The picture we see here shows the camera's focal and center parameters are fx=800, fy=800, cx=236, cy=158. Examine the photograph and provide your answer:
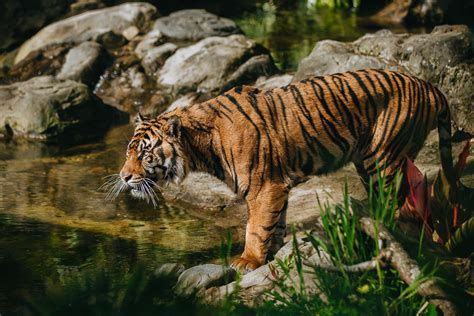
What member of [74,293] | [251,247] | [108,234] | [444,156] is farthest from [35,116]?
[74,293]

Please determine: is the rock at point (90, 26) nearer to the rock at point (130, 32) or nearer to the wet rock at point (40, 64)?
the rock at point (130, 32)

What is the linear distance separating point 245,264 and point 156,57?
22.0ft

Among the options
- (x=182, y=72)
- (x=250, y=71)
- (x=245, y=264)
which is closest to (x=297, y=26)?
(x=182, y=72)

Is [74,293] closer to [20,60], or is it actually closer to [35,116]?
[35,116]

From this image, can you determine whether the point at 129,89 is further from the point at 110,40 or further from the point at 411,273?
the point at 411,273

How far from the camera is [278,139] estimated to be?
6059mm

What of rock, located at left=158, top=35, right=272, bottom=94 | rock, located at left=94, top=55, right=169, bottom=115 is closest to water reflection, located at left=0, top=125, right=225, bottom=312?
rock, located at left=94, top=55, right=169, bottom=115

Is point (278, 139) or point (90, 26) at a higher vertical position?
point (278, 139)

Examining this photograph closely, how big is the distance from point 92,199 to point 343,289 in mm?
4705

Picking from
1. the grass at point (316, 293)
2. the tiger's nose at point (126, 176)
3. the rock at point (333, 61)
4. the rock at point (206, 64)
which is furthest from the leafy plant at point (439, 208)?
the rock at point (206, 64)

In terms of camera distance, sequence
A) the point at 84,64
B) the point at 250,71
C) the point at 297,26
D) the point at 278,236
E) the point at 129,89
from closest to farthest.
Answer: the point at 278,236 → the point at 250,71 → the point at 129,89 → the point at 84,64 → the point at 297,26

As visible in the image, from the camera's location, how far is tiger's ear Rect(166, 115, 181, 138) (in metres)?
5.93

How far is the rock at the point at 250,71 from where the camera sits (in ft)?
35.2

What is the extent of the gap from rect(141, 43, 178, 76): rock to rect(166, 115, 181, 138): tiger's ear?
612 cm
